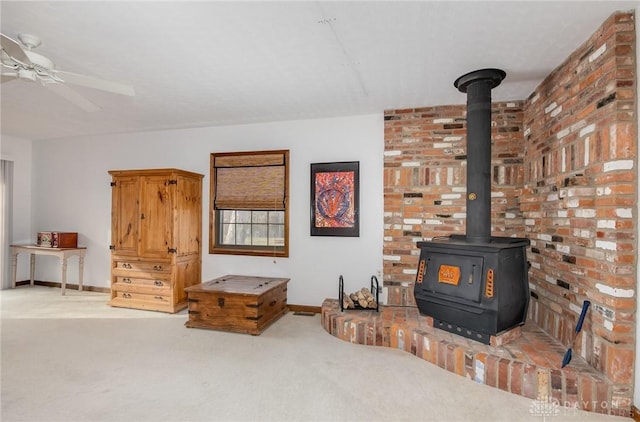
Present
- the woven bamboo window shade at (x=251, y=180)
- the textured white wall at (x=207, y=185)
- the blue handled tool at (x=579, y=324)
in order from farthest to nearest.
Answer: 1. the woven bamboo window shade at (x=251, y=180)
2. the textured white wall at (x=207, y=185)
3. the blue handled tool at (x=579, y=324)

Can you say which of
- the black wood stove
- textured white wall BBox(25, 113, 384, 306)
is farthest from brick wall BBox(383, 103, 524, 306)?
the black wood stove

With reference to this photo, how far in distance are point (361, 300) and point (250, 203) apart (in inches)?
76.5

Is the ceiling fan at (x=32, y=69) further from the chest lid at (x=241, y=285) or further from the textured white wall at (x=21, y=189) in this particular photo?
the textured white wall at (x=21, y=189)

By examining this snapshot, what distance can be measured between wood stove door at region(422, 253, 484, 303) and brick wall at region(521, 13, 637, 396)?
67cm

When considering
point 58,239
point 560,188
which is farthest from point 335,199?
point 58,239

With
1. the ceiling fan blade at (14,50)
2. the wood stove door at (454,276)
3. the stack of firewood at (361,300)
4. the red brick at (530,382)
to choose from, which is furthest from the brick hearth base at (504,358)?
the ceiling fan blade at (14,50)

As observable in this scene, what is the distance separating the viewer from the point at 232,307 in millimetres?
3459

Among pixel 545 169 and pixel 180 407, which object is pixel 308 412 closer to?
pixel 180 407

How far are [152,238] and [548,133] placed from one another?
4481mm

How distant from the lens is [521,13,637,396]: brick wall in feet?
6.50

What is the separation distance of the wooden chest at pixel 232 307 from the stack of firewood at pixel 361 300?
0.86 m

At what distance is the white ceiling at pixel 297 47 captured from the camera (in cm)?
195

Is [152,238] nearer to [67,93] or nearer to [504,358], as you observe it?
[67,93]

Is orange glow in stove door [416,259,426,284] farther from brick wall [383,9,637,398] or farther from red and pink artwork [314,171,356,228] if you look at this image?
red and pink artwork [314,171,356,228]
